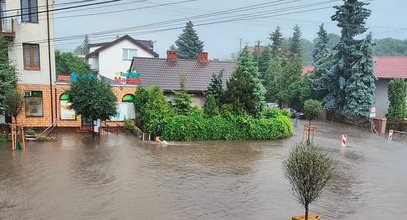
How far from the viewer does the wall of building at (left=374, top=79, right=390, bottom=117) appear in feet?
121

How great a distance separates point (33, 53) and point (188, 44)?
3926cm

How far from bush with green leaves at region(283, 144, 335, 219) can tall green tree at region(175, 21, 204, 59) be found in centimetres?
5392

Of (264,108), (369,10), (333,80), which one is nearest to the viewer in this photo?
(264,108)

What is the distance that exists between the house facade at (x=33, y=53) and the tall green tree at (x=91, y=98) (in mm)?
3439

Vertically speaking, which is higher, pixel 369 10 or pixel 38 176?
pixel 369 10

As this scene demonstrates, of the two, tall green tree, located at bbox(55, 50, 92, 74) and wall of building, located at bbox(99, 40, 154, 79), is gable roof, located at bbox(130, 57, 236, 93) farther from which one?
tall green tree, located at bbox(55, 50, 92, 74)

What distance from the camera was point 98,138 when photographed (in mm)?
23047

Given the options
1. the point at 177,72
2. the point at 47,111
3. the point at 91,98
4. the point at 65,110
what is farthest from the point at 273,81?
the point at 91,98

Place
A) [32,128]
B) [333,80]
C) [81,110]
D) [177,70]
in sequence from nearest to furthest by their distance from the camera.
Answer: [81,110]
[32,128]
[177,70]
[333,80]

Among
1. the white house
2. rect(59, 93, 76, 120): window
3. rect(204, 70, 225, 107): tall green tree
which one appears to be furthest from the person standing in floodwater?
the white house

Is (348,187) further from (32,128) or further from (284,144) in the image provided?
(32,128)

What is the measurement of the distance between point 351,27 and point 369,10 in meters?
2.19

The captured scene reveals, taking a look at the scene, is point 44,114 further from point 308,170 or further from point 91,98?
point 308,170

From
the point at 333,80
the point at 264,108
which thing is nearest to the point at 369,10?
the point at 333,80
